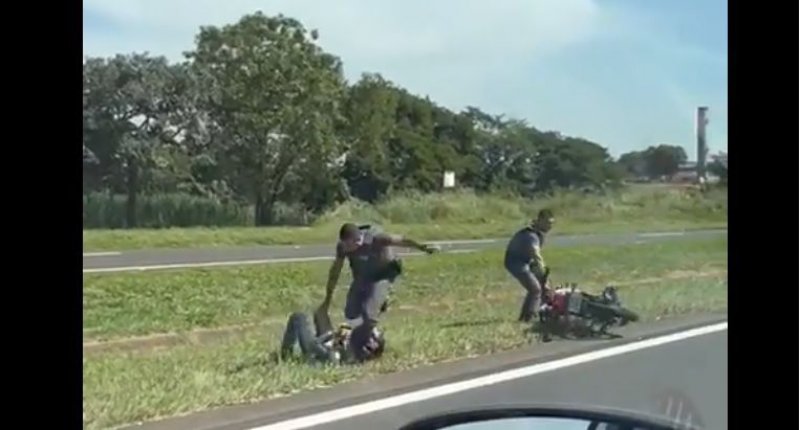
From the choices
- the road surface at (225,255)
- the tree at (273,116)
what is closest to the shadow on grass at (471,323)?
the road surface at (225,255)

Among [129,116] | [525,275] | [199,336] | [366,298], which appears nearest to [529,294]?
[525,275]

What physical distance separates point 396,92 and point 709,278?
59 centimetres

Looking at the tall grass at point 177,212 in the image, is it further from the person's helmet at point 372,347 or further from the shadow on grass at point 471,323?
the shadow on grass at point 471,323

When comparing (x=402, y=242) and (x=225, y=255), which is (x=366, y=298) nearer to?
(x=402, y=242)

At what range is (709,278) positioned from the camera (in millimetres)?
1427

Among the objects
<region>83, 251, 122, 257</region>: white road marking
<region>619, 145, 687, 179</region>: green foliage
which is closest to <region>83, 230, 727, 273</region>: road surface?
<region>83, 251, 122, 257</region>: white road marking

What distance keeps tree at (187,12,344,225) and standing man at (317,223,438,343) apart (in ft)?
0.32

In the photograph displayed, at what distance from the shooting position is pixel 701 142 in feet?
4.39

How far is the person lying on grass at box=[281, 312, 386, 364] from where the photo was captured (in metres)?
1.18

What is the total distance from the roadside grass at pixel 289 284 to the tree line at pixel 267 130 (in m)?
0.08

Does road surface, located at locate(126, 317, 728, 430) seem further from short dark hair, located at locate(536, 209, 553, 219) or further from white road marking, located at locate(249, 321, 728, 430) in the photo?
short dark hair, located at locate(536, 209, 553, 219)

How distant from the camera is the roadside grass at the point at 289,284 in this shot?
1.04 m

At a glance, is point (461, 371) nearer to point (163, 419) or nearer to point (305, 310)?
point (305, 310)

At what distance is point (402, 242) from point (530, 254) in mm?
181
